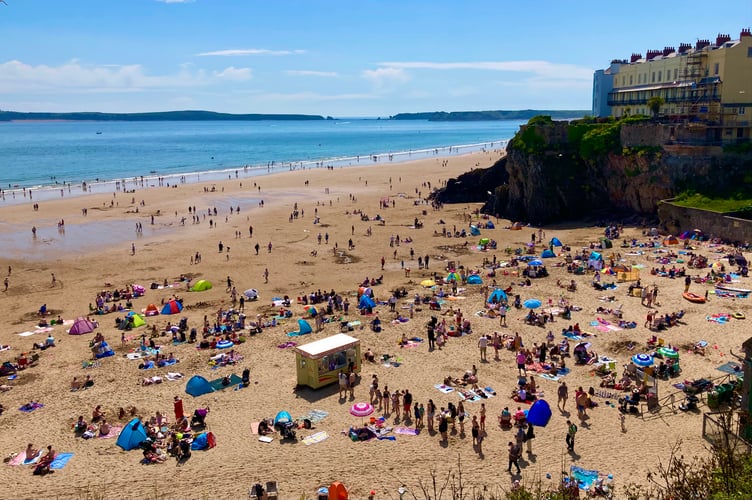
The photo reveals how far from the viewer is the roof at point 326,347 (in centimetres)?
1938

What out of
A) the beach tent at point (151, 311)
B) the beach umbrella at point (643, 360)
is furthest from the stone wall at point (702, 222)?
the beach tent at point (151, 311)

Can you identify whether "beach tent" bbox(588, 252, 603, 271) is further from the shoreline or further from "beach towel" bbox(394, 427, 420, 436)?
the shoreline

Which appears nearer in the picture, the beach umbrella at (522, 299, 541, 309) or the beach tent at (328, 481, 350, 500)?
→ the beach tent at (328, 481, 350, 500)

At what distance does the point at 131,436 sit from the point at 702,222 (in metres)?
33.6

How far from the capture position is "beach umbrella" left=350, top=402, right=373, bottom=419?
17.7 m

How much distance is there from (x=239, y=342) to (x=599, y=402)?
13.3 m

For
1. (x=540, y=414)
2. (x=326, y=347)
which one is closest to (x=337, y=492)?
(x=540, y=414)

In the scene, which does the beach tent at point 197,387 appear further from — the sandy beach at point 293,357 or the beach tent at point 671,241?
the beach tent at point 671,241

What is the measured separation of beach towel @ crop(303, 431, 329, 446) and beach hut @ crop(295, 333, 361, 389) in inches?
115

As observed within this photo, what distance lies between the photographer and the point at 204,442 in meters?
16.2

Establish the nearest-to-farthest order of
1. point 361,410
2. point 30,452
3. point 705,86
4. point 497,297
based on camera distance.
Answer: point 30,452
point 361,410
point 497,297
point 705,86

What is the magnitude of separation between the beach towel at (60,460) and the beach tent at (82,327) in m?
A: 10.3

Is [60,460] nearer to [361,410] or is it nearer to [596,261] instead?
[361,410]

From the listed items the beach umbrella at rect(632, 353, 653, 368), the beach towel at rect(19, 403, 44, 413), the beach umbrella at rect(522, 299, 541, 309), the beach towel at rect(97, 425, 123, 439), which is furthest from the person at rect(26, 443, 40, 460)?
the beach umbrella at rect(522, 299, 541, 309)
